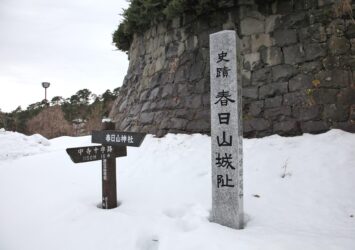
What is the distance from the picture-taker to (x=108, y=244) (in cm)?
315

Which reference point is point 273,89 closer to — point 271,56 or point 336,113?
point 271,56

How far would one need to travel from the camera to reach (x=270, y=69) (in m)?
5.43

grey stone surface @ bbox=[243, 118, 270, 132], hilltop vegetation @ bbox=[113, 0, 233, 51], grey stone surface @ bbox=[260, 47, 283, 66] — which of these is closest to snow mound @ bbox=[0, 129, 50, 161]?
hilltop vegetation @ bbox=[113, 0, 233, 51]

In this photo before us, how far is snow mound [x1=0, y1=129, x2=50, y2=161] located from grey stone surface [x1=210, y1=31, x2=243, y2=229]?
673cm

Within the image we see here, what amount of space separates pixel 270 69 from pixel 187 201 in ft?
8.83

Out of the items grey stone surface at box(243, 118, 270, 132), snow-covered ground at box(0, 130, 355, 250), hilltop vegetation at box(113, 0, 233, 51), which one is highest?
hilltop vegetation at box(113, 0, 233, 51)

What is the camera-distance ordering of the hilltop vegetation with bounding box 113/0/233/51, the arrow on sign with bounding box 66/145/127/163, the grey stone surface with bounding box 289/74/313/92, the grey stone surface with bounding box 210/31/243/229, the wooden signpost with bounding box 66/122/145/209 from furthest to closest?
the hilltop vegetation with bounding box 113/0/233/51, the grey stone surface with bounding box 289/74/313/92, the wooden signpost with bounding box 66/122/145/209, the arrow on sign with bounding box 66/145/127/163, the grey stone surface with bounding box 210/31/243/229

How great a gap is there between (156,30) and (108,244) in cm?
510

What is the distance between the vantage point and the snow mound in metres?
8.69

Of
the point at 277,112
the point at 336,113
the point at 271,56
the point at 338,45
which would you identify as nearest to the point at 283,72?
the point at 271,56

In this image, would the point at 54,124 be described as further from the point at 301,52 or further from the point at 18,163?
the point at 301,52

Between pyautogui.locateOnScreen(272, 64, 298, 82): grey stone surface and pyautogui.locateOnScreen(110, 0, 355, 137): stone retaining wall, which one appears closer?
pyautogui.locateOnScreen(110, 0, 355, 137): stone retaining wall

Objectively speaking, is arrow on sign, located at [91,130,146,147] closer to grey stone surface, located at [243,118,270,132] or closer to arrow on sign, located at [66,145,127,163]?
arrow on sign, located at [66,145,127,163]

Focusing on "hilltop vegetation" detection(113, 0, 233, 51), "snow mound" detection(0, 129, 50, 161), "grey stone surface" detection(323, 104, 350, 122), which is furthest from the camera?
"snow mound" detection(0, 129, 50, 161)
